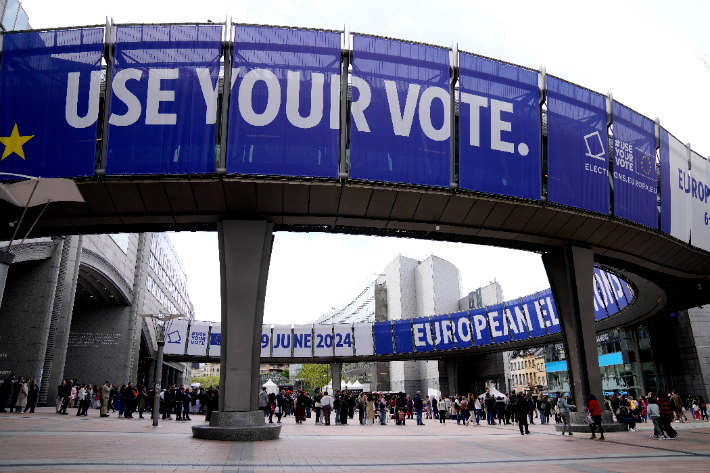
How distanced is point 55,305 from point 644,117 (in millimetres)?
32484

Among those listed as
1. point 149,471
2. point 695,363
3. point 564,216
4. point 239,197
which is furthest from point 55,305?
point 695,363

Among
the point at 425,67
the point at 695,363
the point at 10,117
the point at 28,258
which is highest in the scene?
the point at 425,67

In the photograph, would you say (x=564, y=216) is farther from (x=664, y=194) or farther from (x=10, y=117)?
(x=10, y=117)

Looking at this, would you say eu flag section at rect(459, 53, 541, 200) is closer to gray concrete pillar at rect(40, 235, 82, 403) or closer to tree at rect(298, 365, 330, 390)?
gray concrete pillar at rect(40, 235, 82, 403)

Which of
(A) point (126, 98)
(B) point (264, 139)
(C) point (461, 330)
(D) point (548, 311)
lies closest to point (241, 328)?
(B) point (264, 139)

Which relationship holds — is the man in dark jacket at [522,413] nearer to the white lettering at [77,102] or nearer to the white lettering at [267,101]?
the white lettering at [267,101]

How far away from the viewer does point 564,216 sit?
19.2m

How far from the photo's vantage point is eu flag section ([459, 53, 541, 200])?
17.6m

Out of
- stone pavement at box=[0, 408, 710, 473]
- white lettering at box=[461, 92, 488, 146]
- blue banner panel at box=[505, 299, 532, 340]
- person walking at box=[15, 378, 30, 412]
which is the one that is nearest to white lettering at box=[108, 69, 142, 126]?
stone pavement at box=[0, 408, 710, 473]

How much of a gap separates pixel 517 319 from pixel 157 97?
34817 millimetres

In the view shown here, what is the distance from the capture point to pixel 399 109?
17078mm

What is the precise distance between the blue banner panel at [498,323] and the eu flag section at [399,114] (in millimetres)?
29389

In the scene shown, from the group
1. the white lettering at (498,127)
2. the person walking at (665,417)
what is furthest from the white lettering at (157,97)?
the person walking at (665,417)

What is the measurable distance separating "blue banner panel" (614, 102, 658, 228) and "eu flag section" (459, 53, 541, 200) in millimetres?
4358
